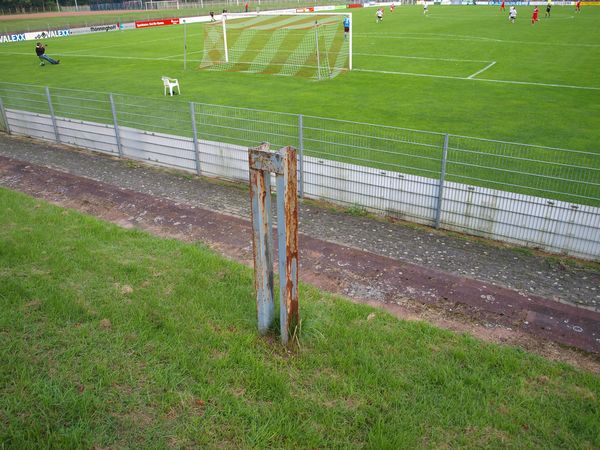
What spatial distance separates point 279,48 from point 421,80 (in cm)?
1194

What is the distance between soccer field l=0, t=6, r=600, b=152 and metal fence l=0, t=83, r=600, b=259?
254 centimetres

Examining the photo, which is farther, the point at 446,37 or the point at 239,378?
the point at 446,37

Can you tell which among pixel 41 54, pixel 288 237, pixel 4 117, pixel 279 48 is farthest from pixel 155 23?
pixel 288 237

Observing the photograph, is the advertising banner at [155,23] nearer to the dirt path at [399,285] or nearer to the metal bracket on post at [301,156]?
the dirt path at [399,285]

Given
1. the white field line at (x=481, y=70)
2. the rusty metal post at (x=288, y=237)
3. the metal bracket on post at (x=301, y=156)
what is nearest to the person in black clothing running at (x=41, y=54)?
the white field line at (x=481, y=70)

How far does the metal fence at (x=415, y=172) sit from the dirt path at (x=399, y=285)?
1.61 metres

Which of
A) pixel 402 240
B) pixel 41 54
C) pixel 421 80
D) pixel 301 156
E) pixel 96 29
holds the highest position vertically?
pixel 301 156

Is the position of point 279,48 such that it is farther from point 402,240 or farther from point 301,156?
point 402,240

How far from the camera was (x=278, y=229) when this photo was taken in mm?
5203

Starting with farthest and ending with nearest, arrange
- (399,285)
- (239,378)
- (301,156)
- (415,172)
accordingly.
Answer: (415,172), (301,156), (399,285), (239,378)

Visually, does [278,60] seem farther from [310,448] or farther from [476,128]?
[310,448]

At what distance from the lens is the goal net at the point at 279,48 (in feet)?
81.2

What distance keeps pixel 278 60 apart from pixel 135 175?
17.6 m

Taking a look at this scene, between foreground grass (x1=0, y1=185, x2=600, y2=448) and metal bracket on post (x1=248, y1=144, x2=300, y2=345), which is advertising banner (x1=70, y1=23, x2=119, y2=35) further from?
metal bracket on post (x1=248, y1=144, x2=300, y2=345)
